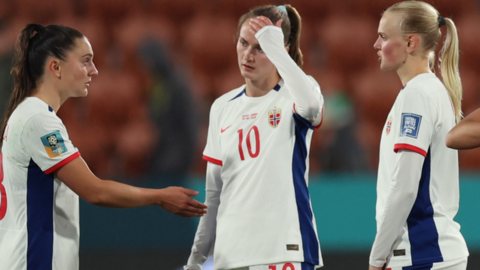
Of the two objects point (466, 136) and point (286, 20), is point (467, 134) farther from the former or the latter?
point (286, 20)

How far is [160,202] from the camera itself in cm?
154

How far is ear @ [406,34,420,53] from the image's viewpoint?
159 cm

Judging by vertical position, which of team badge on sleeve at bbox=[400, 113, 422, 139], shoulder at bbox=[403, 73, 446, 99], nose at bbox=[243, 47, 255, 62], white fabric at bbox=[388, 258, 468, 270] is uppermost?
nose at bbox=[243, 47, 255, 62]

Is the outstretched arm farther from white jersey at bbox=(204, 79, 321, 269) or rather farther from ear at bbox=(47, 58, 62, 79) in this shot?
ear at bbox=(47, 58, 62, 79)

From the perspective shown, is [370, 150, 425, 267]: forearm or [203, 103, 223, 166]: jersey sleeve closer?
[370, 150, 425, 267]: forearm

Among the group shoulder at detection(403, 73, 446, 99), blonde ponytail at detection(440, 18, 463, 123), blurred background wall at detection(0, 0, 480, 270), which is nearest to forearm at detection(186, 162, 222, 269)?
shoulder at detection(403, 73, 446, 99)

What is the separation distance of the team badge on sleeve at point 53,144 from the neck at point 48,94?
0.52 ft

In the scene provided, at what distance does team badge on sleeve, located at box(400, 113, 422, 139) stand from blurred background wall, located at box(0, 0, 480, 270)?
4.09ft

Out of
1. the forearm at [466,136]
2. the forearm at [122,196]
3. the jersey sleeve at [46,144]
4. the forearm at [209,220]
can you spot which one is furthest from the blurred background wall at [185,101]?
the forearm at [466,136]

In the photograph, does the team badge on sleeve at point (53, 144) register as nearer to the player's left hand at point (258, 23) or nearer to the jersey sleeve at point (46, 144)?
the jersey sleeve at point (46, 144)

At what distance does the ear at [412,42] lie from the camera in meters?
1.59

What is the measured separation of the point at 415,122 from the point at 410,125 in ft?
0.05

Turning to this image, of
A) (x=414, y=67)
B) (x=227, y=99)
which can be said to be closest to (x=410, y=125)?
(x=414, y=67)

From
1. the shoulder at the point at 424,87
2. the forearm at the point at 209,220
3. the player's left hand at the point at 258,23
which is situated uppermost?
the player's left hand at the point at 258,23
